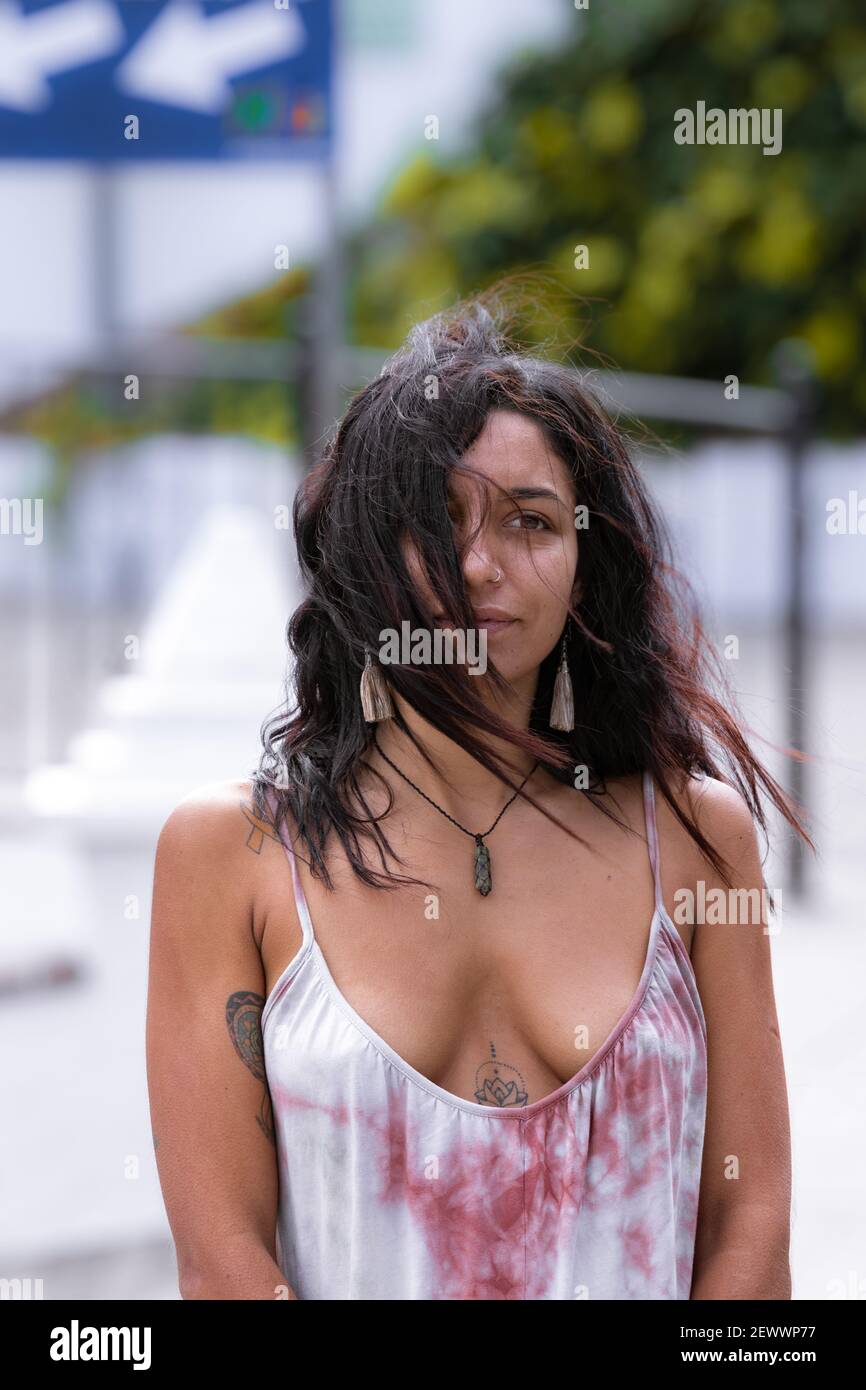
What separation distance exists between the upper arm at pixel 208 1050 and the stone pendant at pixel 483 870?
24 centimetres

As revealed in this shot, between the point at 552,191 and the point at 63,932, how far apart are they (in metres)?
11.3

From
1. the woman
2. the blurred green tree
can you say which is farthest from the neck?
the blurred green tree

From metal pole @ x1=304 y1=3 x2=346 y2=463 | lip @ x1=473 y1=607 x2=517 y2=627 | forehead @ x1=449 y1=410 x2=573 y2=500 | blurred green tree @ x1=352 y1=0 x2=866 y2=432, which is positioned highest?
blurred green tree @ x1=352 y1=0 x2=866 y2=432

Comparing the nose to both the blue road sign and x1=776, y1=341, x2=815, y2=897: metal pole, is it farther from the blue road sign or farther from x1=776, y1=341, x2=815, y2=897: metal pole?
x1=776, y1=341, x2=815, y2=897: metal pole

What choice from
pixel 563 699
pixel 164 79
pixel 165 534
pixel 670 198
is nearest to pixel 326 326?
pixel 164 79

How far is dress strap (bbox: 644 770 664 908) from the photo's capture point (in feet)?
5.52

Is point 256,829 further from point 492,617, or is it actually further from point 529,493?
point 529,493

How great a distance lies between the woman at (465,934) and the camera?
Result: 60.9 inches

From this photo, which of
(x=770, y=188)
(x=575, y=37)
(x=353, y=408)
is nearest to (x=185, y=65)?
(x=353, y=408)

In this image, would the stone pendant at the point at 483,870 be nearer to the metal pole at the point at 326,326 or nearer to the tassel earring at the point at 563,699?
the tassel earring at the point at 563,699

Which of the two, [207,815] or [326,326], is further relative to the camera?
[326,326]

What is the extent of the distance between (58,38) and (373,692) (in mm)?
2404

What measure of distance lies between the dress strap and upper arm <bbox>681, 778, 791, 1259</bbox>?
0.06 metres

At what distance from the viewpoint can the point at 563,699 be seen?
69.4 inches
